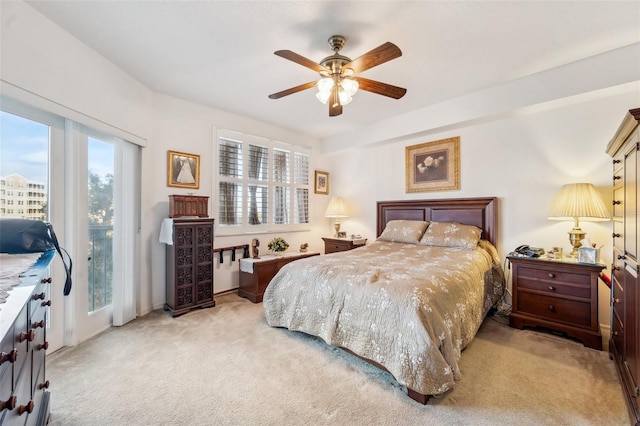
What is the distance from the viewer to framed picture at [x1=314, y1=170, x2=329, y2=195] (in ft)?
17.2

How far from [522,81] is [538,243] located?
5.95 ft

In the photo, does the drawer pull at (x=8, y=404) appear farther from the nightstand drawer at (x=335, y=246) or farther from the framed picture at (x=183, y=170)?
the nightstand drawer at (x=335, y=246)

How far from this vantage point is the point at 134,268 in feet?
9.95

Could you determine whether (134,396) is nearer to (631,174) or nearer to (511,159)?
(631,174)

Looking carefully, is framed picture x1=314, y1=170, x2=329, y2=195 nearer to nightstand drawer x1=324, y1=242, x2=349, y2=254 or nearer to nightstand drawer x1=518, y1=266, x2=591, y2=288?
nightstand drawer x1=324, y1=242, x2=349, y2=254

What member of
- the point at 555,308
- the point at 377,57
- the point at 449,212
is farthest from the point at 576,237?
the point at 377,57

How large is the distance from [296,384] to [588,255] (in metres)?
2.81

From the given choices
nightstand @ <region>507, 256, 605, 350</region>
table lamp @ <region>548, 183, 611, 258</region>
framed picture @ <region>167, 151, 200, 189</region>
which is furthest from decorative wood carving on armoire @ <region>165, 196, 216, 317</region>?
table lamp @ <region>548, 183, 611, 258</region>

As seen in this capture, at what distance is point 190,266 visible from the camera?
324 cm

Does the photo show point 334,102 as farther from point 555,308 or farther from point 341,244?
point 555,308

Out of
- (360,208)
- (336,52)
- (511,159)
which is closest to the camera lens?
(336,52)

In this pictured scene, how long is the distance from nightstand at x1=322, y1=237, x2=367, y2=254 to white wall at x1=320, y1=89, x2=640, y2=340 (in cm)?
110

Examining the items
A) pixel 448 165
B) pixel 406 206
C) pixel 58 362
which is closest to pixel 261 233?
pixel 406 206

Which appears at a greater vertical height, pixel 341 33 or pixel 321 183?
pixel 341 33
